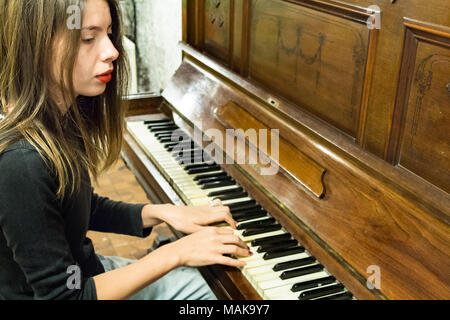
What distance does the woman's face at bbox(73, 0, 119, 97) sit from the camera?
132 centimetres

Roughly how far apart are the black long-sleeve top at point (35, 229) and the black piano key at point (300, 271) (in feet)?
1.73

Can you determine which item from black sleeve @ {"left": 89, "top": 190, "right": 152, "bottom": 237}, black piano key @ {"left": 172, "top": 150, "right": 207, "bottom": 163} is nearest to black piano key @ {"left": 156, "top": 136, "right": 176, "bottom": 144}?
black piano key @ {"left": 172, "top": 150, "right": 207, "bottom": 163}

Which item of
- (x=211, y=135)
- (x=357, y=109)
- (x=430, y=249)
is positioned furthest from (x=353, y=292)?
(x=211, y=135)

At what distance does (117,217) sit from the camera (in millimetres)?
1822

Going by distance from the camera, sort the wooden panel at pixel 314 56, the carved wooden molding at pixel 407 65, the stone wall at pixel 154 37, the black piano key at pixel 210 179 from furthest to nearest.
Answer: the stone wall at pixel 154 37
the black piano key at pixel 210 179
the wooden panel at pixel 314 56
the carved wooden molding at pixel 407 65

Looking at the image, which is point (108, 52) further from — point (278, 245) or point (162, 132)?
point (162, 132)

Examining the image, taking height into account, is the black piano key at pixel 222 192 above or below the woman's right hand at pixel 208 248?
below

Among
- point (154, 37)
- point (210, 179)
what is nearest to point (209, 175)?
point (210, 179)

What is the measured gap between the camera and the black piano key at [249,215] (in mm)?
1793

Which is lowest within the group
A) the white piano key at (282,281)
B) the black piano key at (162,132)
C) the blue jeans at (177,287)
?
the blue jeans at (177,287)

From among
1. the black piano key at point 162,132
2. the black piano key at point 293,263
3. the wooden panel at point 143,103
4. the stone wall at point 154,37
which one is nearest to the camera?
the black piano key at point 293,263

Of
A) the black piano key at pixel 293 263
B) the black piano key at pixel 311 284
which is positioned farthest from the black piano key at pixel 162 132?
the black piano key at pixel 311 284

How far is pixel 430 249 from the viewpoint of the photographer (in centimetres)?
130

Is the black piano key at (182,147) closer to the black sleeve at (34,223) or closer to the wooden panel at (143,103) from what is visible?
the wooden panel at (143,103)
